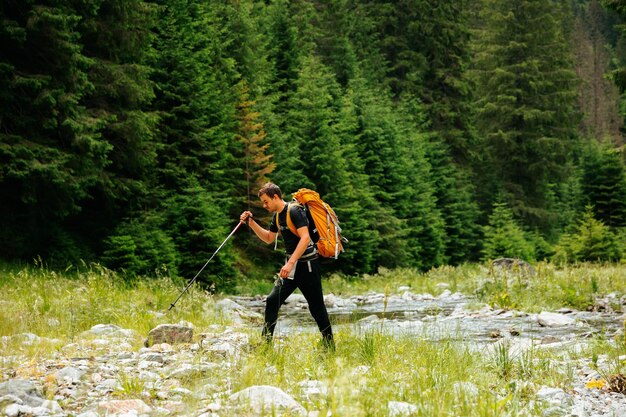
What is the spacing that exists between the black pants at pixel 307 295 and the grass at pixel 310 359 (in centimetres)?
21

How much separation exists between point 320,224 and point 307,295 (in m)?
0.78

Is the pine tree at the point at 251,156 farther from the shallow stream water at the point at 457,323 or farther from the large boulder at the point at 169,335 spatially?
the large boulder at the point at 169,335

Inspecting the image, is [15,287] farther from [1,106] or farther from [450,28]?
[450,28]

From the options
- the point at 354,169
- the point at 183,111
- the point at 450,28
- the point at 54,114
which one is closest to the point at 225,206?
the point at 183,111

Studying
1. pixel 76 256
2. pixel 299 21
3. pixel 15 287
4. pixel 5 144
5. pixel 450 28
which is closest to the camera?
pixel 15 287

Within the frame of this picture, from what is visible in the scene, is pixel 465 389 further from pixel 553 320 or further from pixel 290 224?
pixel 553 320

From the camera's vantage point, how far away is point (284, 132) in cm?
2942

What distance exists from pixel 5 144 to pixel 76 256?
3428 mm

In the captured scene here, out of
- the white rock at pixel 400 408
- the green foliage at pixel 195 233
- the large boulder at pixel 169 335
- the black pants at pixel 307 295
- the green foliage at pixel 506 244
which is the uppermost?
the white rock at pixel 400 408

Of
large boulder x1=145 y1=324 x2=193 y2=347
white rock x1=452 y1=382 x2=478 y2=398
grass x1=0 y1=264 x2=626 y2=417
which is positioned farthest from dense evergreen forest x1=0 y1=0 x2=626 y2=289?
white rock x1=452 y1=382 x2=478 y2=398

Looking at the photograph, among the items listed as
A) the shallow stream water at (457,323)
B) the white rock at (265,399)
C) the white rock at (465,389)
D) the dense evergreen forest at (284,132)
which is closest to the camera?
the white rock at (265,399)

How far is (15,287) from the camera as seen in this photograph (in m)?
11.3

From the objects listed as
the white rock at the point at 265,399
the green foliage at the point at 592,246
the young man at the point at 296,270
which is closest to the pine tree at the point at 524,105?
the green foliage at the point at 592,246

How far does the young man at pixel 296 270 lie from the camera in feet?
22.8
